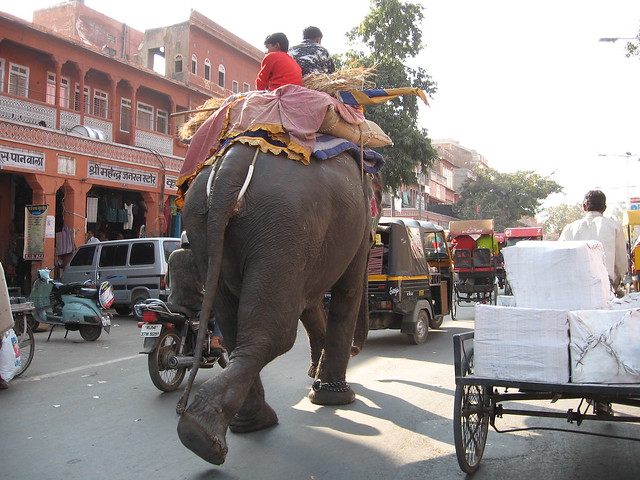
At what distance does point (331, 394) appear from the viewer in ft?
16.4

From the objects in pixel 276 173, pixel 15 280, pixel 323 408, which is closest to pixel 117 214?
pixel 15 280

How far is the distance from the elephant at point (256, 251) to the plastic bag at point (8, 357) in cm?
324

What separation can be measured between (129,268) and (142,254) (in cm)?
46

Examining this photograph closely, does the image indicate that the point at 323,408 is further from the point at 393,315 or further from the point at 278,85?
the point at 393,315

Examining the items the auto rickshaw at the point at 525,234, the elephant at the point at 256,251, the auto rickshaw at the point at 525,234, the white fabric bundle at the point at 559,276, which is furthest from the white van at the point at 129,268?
the auto rickshaw at the point at 525,234

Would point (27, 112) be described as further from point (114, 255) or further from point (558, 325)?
point (558, 325)

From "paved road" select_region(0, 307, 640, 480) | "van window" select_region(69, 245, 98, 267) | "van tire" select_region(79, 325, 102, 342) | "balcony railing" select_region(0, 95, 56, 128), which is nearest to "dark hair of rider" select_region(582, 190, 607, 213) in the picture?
"paved road" select_region(0, 307, 640, 480)

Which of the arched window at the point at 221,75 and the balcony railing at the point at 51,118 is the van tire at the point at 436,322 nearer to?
the balcony railing at the point at 51,118

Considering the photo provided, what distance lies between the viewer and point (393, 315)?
8984mm

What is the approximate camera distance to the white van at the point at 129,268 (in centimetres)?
1302

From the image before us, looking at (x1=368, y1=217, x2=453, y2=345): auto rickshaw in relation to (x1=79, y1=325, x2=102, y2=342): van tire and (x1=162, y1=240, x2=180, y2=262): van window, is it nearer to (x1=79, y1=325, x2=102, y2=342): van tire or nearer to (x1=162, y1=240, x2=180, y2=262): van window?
(x1=79, y1=325, x2=102, y2=342): van tire

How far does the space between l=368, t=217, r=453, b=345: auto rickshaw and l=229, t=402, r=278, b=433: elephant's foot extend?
4525 mm

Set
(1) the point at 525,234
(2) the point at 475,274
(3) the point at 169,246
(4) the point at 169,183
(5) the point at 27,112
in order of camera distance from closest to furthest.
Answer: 1. (3) the point at 169,246
2. (2) the point at 475,274
3. (5) the point at 27,112
4. (4) the point at 169,183
5. (1) the point at 525,234

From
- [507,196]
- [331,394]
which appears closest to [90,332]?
[331,394]
